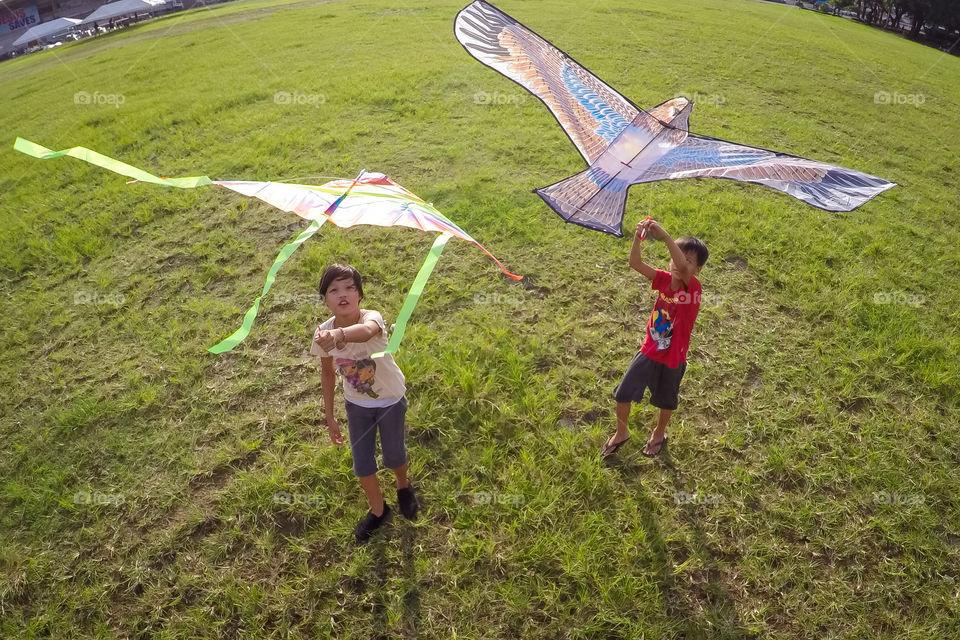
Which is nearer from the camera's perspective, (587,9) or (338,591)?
(338,591)

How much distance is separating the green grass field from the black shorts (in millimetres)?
539

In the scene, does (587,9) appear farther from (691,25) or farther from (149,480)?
(149,480)

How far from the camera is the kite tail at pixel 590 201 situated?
6.81 feet

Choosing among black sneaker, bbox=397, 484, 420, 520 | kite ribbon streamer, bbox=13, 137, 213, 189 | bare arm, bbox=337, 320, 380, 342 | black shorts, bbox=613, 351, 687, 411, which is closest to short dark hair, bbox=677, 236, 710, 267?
black shorts, bbox=613, 351, 687, 411

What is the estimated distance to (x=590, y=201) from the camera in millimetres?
2170

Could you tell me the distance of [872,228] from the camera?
6.11 meters

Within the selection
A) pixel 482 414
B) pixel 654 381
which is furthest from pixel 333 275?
pixel 654 381

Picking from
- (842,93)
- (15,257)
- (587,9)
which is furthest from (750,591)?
(587,9)

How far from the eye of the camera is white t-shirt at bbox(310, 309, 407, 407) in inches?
106

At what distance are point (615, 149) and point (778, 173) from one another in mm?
701

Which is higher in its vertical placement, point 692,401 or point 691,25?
point 691,25

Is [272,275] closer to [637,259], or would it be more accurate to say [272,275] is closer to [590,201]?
[590,201]

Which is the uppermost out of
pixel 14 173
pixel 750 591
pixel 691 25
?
pixel 691 25

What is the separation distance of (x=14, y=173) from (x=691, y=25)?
18605 millimetres
